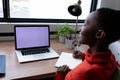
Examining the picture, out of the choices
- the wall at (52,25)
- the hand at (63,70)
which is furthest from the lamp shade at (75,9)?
the hand at (63,70)

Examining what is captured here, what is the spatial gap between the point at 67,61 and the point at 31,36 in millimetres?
410

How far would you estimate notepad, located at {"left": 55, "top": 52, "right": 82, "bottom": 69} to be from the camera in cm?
132

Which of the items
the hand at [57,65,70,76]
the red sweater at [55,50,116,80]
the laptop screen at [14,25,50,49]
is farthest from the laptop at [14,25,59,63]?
the red sweater at [55,50,116,80]

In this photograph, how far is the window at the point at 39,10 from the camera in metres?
1.85

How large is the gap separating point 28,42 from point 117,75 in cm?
87

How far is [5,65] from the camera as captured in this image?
1.22m

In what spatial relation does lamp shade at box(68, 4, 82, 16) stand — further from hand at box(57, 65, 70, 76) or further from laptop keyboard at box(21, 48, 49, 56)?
hand at box(57, 65, 70, 76)

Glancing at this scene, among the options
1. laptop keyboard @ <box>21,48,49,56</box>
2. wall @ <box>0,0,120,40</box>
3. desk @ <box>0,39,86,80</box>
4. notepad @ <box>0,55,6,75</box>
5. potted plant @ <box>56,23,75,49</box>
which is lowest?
desk @ <box>0,39,86,80</box>

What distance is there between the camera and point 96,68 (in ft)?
2.78

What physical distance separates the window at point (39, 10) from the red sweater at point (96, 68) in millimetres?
1152

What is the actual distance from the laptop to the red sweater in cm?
56

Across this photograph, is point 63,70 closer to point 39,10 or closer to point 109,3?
point 39,10

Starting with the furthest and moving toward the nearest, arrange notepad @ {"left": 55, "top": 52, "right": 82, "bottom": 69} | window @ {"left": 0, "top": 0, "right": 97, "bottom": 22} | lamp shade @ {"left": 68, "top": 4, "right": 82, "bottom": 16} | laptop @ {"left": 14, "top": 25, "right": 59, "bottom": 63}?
window @ {"left": 0, "top": 0, "right": 97, "bottom": 22}, lamp shade @ {"left": 68, "top": 4, "right": 82, "bottom": 16}, laptop @ {"left": 14, "top": 25, "right": 59, "bottom": 63}, notepad @ {"left": 55, "top": 52, "right": 82, "bottom": 69}

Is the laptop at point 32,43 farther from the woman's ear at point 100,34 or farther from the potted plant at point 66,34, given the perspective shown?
the woman's ear at point 100,34
